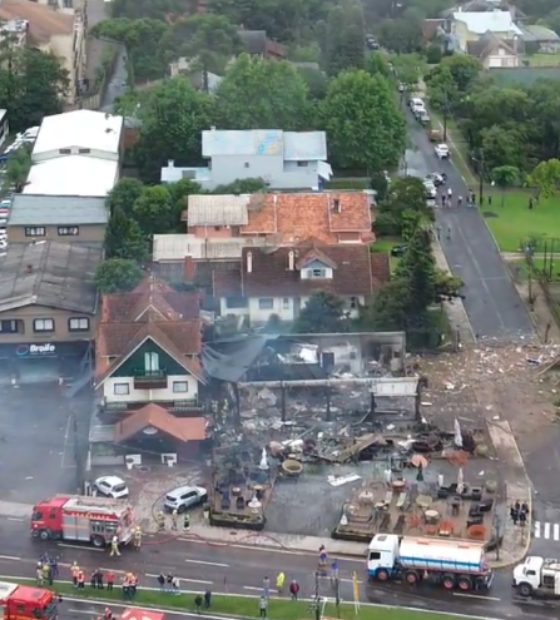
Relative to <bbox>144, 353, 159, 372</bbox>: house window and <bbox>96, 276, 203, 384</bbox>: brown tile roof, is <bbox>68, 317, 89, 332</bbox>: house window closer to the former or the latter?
<bbox>96, 276, 203, 384</bbox>: brown tile roof

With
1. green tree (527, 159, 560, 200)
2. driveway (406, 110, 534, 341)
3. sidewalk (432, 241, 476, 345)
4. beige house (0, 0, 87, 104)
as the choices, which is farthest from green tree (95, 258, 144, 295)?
beige house (0, 0, 87, 104)

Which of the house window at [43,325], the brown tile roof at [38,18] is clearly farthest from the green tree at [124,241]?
the brown tile roof at [38,18]

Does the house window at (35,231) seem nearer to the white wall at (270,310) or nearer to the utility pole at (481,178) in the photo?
the white wall at (270,310)

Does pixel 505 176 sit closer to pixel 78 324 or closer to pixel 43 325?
pixel 78 324

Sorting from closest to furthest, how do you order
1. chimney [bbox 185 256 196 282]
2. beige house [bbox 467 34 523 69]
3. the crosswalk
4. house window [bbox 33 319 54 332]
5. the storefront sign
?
the crosswalk < the storefront sign < house window [bbox 33 319 54 332] < chimney [bbox 185 256 196 282] < beige house [bbox 467 34 523 69]

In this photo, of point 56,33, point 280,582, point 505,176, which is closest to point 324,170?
point 505,176

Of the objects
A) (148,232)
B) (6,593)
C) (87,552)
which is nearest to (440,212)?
(148,232)

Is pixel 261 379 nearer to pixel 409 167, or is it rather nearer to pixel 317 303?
pixel 317 303
